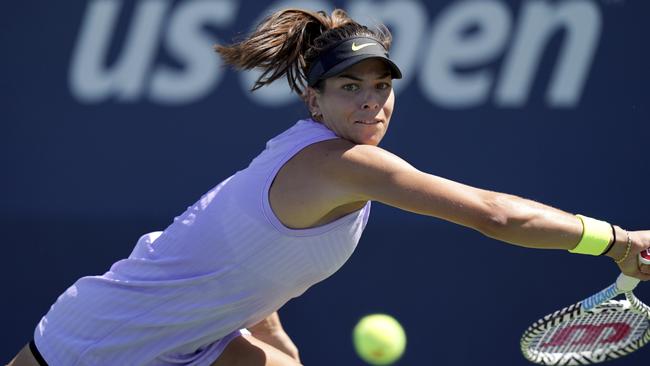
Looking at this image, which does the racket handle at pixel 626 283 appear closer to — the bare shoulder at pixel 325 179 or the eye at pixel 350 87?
the bare shoulder at pixel 325 179

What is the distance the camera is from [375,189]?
309 centimetres

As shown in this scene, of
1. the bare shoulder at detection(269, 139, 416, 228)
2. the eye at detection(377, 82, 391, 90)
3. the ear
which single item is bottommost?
the bare shoulder at detection(269, 139, 416, 228)

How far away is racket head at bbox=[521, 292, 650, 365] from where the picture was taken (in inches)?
152

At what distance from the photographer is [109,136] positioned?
5.59m

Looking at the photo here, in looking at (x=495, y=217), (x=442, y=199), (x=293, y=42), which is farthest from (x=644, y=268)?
(x=293, y=42)

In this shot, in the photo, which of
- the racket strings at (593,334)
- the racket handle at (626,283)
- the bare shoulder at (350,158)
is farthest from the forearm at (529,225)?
the racket strings at (593,334)

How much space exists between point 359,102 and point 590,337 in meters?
1.42

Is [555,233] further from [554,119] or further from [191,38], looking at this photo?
[191,38]

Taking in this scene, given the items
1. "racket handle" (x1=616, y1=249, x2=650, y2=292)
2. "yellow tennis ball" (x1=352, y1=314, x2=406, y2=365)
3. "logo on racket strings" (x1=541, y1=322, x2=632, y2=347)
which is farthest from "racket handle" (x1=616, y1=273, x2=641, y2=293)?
"yellow tennis ball" (x1=352, y1=314, x2=406, y2=365)

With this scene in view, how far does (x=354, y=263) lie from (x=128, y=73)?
1.43 metres

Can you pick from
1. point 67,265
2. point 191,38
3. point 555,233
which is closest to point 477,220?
point 555,233

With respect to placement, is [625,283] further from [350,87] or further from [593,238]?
[350,87]

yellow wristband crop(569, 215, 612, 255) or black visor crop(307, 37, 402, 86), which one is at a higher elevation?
black visor crop(307, 37, 402, 86)

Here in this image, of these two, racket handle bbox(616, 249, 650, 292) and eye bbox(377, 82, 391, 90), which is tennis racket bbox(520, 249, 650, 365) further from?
eye bbox(377, 82, 391, 90)
